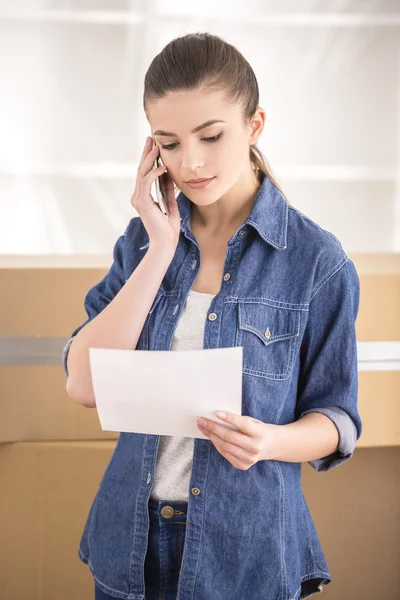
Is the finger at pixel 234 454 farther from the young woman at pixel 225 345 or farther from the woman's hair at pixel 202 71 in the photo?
the woman's hair at pixel 202 71

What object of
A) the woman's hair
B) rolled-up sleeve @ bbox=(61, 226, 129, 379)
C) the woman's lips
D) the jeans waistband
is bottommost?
the jeans waistband

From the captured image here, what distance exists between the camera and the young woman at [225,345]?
86 cm

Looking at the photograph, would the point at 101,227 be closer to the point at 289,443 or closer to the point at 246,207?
the point at 246,207

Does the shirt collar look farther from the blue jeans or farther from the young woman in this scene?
the blue jeans

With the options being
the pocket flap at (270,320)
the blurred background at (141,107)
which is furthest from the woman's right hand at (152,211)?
the blurred background at (141,107)

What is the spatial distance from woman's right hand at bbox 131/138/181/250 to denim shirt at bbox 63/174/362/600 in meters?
0.06

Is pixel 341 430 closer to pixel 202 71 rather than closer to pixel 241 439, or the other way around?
pixel 241 439

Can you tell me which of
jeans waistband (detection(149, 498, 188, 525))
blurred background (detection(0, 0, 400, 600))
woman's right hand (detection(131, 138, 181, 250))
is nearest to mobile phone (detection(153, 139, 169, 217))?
woman's right hand (detection(131, 138, 181, 250))

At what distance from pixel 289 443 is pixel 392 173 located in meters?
2.63

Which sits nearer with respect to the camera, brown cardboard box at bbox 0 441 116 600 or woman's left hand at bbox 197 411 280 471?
woman's left hand at bbox 197 411 280 471

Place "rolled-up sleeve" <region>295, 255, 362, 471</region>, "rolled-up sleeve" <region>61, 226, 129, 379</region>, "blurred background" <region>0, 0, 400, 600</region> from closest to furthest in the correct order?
"rolled-up sleeve" <region>295, 255, 362, 471</region> < "rolled-up sleeve" <region>61, 226, 129, 379</region> < "blurred background" <region>0, 0, 400, 600</region>

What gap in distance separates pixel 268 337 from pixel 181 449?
0.17 m

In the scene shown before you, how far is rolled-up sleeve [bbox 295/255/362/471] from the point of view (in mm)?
882

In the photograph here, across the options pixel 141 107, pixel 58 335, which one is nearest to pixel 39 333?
pixel 58 335
